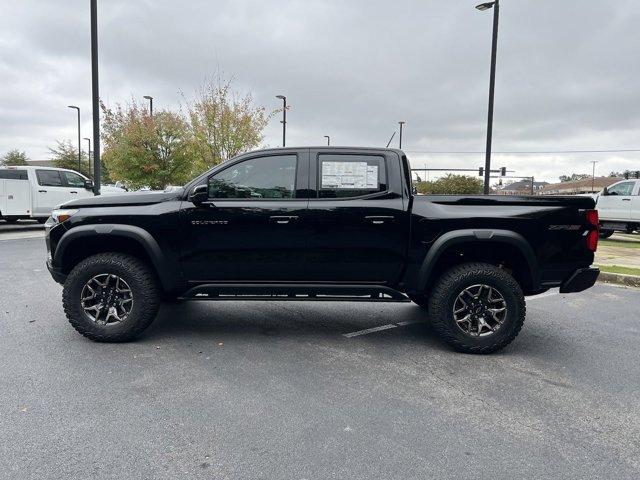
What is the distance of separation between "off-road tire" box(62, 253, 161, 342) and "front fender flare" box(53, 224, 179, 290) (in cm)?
16

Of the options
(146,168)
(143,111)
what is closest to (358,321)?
(146,168)

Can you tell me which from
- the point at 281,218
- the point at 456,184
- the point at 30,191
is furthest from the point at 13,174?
the point at 456,184

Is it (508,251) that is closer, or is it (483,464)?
(483,464)

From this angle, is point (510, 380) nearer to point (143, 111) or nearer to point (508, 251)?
point (508, 251)

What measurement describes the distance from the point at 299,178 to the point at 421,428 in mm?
2530

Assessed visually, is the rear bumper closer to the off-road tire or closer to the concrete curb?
the off-road tire

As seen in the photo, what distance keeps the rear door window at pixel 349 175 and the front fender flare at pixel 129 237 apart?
164 cm

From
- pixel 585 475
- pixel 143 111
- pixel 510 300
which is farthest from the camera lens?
pixel 143 111

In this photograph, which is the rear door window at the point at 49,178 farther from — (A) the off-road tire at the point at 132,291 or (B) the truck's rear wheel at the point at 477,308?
(B) the truck's rear wheel at the point at 477,308

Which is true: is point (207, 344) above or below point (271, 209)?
below

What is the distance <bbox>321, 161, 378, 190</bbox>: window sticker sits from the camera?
179 inches

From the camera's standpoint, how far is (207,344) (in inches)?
180

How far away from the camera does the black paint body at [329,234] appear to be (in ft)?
14.3

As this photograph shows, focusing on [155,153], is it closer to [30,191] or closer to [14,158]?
[30,191]
